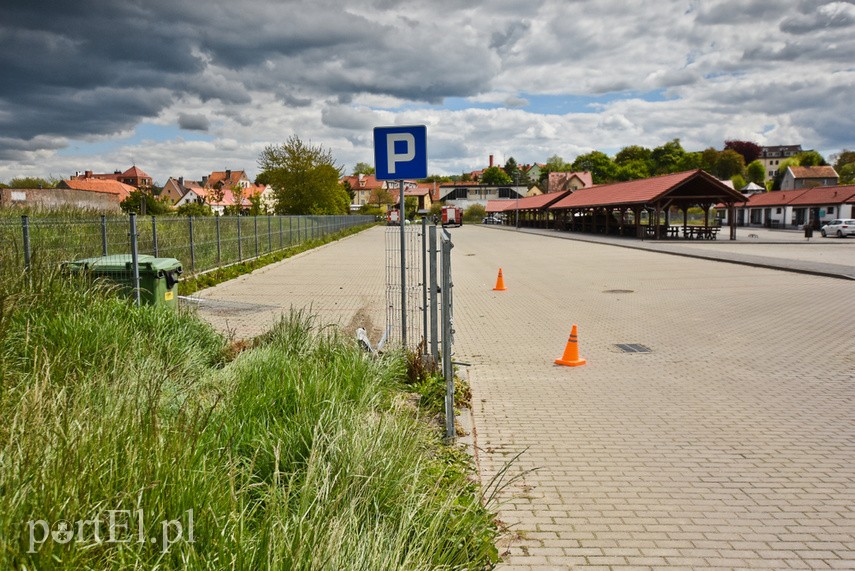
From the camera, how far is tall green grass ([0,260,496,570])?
2.62 m

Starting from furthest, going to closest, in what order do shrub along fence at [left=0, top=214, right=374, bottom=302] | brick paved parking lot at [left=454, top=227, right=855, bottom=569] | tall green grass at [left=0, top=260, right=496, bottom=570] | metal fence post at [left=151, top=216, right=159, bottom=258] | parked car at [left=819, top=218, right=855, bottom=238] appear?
parked car at [left=819, top=218, right=855, bottom=238]
metal fence post at [left=151, top=216, right=159, bottom=258]
shrub along fence at [left=0, top=214, right=374, bottom=302]
brick paved parking lot at [left=454, top=227, right=855, bottom=569]
tall green grass at [left=0, top=260, right=496, bottom=570]

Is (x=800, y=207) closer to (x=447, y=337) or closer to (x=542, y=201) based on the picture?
(x=542, y=201)

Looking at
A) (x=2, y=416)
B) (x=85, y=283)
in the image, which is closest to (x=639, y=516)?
(x=2, y=416)

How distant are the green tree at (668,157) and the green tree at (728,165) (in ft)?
24.5

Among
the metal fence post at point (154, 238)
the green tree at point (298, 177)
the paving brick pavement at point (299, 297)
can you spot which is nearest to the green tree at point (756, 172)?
the green tree at point (298, 177)

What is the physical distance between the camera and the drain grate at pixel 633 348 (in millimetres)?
9789

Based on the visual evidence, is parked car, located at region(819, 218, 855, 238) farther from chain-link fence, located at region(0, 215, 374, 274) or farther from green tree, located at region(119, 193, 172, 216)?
green tree, located at region(119, 193, 172, 216)

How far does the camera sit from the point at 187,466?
10.1 ft

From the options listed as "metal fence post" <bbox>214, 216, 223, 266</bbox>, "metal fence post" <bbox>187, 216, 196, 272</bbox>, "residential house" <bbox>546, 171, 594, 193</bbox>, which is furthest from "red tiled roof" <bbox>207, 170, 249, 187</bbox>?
"metal fence post" <bbox>187, 216, 196, 272</bbox>

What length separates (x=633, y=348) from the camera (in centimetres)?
1001

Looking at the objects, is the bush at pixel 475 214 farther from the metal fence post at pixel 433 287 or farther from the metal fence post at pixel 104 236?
the metal fence post at pixel 433 287

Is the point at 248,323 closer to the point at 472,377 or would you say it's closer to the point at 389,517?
the point at 472,377

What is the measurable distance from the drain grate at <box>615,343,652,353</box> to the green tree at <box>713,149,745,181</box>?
5687 inches

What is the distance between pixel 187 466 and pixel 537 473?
283 centimetres
